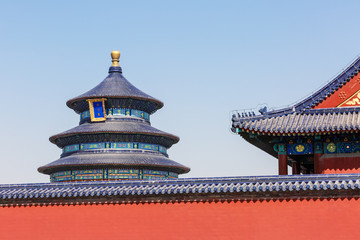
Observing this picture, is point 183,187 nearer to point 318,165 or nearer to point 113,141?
point 318,165

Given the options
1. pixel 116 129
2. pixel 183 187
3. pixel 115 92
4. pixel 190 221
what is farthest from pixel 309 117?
pixel 115 92

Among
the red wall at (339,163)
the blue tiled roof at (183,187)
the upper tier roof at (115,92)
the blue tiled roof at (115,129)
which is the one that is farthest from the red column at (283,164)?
the upper tier roof at (115,92)

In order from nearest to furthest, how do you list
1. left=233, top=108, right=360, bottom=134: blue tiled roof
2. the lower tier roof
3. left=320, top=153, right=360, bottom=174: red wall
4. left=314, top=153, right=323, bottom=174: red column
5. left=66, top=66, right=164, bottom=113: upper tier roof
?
left=233, top=108, right=360, bottom=134: blue tiled roof
left=320, top=153, right=360, bottom=174: red wall
left=314, top=153, right=323, bottom=174: red column
the lower tier roof
left=66, top=66, right=164, bottom=113: upper tier roof

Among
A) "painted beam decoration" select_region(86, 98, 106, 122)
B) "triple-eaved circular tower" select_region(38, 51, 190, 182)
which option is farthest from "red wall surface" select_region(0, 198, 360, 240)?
"painted beam decoration" select_region(86, 98, 106, 122)

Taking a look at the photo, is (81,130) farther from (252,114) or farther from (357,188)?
(357,188)

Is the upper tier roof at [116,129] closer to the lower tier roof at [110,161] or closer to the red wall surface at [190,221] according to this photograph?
the lower tier roof at [110,161]

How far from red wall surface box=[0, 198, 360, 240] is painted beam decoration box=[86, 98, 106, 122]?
15207 mm

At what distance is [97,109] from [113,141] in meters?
2.19

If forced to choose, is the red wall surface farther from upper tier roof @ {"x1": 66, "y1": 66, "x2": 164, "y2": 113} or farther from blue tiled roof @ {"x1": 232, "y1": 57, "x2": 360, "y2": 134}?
upper tier roof @ {"x1": 66, "y1": 66, "x2": 164, "y2": 113}

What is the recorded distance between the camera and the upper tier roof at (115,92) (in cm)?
3588

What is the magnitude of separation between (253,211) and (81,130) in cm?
1837

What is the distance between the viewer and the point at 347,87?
22.2 meters

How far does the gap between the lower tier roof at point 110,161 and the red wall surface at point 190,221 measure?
520 inches

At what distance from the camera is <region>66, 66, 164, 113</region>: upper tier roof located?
35.9m
